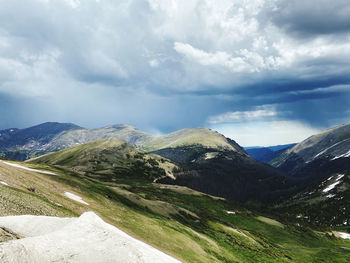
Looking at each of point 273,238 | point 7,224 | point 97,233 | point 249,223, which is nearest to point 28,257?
point 97,233

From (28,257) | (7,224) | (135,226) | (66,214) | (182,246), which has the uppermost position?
(28,257)

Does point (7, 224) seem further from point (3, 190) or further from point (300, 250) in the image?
point (300, 250)

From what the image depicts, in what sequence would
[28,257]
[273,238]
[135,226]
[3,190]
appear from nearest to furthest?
[28,257] → [3,190] → [135,226] → [273,238]

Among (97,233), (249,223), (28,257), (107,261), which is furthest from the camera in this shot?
(249,223)

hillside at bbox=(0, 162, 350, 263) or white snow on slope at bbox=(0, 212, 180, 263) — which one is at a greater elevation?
white snow on slope at bbox=(0, 212, 180, 263)

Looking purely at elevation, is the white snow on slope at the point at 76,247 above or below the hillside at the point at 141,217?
above

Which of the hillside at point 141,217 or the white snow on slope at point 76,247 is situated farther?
the hillside at point 141,217

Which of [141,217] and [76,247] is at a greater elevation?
[76,247]

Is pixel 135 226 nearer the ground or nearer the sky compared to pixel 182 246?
nearer the sky

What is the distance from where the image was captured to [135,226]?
52000 millimetres

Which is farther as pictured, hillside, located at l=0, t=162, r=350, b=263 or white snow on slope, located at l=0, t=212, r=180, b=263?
hillside, located at l=0, t=162, r=350, b=263

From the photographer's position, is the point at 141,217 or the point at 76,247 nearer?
the point at 76,247

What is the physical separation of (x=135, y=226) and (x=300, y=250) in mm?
110893

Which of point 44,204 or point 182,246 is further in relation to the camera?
point 182,246
